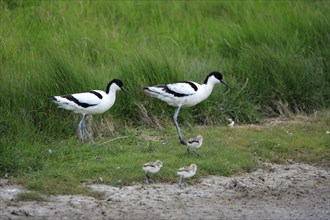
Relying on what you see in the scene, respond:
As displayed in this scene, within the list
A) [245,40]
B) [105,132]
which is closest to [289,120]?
[245,40]

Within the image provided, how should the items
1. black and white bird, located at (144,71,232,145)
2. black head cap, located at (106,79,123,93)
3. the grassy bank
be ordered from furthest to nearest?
black and white bird, located at (144,71,232,145) → black head cap, located at (106,79,123,93) → the grassy bank

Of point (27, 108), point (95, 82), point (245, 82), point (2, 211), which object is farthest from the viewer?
point (245, 82)

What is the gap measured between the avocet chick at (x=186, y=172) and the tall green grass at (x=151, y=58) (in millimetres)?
1817

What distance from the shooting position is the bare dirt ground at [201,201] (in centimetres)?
825

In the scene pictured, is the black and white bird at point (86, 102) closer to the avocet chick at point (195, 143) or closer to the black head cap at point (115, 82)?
the black head cap at point (115, 82)

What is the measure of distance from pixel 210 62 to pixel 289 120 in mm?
1677

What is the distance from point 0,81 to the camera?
11.2m

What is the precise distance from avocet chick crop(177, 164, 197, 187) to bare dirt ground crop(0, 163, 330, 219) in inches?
4.7

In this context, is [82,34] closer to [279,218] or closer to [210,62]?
[210,62]

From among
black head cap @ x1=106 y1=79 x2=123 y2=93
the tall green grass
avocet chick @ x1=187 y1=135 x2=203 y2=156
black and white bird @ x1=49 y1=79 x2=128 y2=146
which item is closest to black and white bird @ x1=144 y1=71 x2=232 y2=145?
black head cap @ x1=106 y1=79 x2=123 y2=93

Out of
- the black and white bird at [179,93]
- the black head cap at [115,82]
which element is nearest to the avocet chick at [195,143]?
the black and white bird at [179,93]

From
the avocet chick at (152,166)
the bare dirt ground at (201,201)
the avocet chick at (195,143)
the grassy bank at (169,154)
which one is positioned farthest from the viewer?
the avocet chick at (195,143)

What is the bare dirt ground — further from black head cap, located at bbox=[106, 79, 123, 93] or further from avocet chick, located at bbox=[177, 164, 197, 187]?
black head cap, located at bbox=[106, 79, 123, 93]

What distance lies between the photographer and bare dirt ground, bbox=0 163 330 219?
825 centimetres
